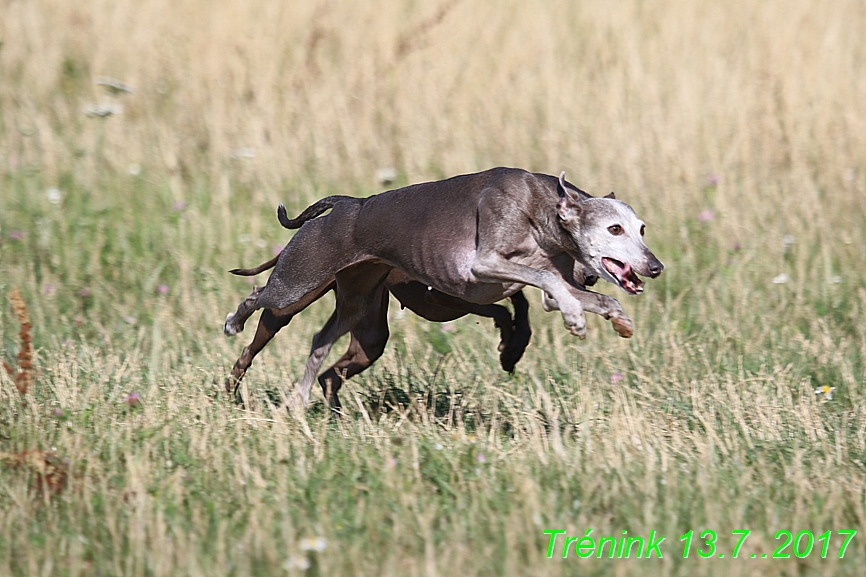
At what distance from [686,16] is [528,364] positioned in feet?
17.4

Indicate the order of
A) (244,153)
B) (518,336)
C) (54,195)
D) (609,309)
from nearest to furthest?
(609,309)
(518,336)
(54,195)
(244,153)

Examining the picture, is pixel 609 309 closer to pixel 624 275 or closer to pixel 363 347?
pixel 624 275

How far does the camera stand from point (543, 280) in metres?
4.44

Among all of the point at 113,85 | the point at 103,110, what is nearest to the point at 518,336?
the point at 103,110

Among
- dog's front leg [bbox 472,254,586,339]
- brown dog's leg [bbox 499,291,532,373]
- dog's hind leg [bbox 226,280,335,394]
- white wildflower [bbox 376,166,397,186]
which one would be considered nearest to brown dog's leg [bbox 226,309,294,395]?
dog's hind leg [bbox 226,280,335,394]

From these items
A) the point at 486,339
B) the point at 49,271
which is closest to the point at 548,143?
the point at 486,339

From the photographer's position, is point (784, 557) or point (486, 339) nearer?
point (784, 557)

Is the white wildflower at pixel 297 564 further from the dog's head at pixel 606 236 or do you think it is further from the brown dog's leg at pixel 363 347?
the brown dog's leg at pixel 363 347

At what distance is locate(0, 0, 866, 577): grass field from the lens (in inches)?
152

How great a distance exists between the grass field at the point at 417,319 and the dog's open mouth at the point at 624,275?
639 millimetres

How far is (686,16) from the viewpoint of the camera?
10367 millimetres

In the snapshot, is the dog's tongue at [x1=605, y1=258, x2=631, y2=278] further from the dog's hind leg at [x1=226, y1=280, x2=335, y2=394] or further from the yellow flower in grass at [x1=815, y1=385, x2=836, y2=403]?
the yellow flower in grass at [x1=815, y1=385, x2=836, y2=403]

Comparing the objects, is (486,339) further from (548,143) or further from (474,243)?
(548,143)

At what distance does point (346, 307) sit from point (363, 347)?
0.24 meters
